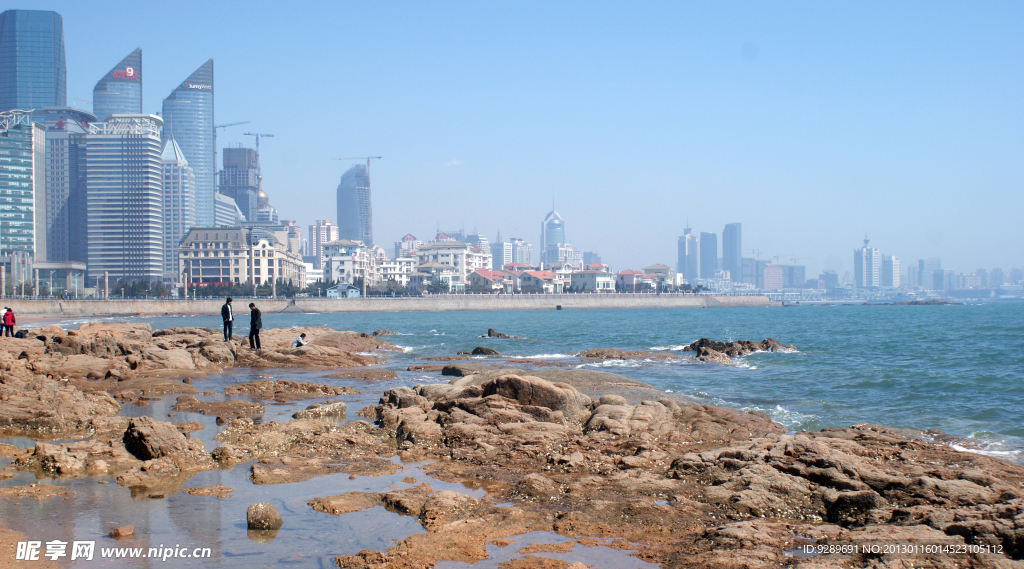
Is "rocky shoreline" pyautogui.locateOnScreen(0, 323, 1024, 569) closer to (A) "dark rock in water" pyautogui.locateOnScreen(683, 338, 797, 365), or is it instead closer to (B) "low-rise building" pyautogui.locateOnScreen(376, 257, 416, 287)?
(A) "dark rock in water" pyautogui.locateOnScreen(683, 338, 797, 365)

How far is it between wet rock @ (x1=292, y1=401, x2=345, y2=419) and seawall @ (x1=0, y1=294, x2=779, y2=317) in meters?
91.2

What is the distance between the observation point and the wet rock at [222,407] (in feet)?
44.0

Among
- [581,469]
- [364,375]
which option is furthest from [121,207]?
[581,469]

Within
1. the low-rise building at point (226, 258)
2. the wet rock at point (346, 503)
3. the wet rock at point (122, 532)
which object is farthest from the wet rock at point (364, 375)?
the low-rise building at point (226, 258)

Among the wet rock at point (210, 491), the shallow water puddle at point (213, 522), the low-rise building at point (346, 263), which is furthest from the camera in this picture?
the low-rise building at point (346, 263)

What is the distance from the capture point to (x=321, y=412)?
43.8 ft

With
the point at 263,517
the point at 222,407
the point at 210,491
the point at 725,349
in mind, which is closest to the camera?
the point at 263,517

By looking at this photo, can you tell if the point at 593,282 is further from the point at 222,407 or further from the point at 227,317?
the point at 222,407

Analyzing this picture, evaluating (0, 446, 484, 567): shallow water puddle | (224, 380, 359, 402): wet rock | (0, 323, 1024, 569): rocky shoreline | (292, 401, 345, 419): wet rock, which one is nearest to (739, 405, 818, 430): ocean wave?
(0, 323, 1024, 569): rocky shoreline

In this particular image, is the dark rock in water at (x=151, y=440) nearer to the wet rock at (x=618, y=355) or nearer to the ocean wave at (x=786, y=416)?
the ocean wave at (x=786, y=416)

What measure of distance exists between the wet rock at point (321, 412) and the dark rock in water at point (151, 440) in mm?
3143

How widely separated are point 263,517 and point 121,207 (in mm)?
219604

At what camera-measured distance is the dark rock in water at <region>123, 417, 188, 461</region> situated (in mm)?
9344

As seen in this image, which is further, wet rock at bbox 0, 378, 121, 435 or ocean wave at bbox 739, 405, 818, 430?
ocean wave at bbox 739, 405, 818, 430
